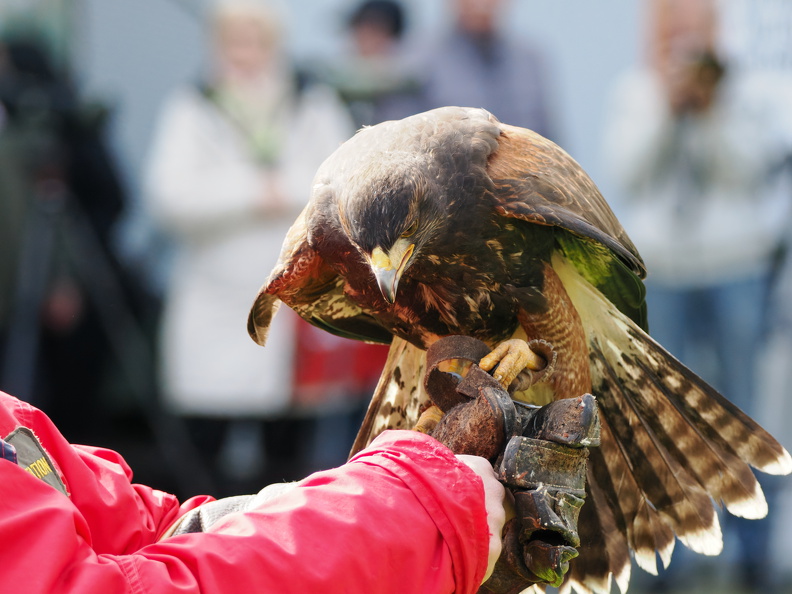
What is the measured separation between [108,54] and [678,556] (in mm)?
4419

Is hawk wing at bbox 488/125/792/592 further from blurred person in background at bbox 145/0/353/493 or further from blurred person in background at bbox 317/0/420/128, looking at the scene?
blurred person in background at bbox 317/0/420/128

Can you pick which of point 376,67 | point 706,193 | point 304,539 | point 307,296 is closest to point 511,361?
point 307,296

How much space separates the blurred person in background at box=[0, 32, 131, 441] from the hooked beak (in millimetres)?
3812

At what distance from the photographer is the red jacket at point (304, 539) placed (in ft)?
6.45

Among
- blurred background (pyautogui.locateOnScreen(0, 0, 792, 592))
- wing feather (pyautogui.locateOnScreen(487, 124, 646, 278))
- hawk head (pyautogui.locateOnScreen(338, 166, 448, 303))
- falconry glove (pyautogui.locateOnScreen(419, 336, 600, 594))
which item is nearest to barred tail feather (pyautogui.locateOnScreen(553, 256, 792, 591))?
wing feather (pyautogui.locateOnScreen(487, 124, 646, 278))

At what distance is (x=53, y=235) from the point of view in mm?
6426

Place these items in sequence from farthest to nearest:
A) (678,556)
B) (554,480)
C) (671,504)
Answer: (678,556) < (671,504) < (554,480)

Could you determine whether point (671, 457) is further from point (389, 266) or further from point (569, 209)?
point (389, 266)

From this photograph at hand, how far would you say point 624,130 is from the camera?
21.9 feet

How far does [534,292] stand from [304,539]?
4.57 ft

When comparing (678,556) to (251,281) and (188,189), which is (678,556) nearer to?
(251,281)

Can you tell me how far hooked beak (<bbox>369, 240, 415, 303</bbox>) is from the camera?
2.95 metres

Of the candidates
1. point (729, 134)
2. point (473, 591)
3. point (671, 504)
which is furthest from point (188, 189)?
point (473, 591)

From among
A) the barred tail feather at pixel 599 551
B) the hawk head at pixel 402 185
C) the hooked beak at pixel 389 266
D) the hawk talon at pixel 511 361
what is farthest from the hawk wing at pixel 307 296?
the barred tail feather at pixel 599 551
